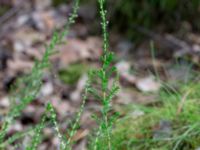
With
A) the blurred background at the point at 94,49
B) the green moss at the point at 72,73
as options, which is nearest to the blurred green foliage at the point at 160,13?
the blurred background at the point at 94,49

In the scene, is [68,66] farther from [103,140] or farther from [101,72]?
[101,72]

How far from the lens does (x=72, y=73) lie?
397 cm

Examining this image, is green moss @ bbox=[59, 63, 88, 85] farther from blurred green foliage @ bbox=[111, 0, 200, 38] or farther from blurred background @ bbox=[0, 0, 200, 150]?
blurred green foliage @ bbox=[111, 0, 200, 38]

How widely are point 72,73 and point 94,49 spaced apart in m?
0.49

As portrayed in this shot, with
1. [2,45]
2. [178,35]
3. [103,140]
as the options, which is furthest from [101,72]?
[2,45]

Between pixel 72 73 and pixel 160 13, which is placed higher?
pixel 160 13

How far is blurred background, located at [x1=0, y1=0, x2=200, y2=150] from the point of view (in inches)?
138

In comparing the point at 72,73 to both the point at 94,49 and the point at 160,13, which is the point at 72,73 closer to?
the point at 94,49

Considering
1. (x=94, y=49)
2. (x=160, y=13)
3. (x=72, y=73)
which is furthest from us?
(x=94, y=49)

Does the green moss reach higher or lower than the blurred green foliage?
lower

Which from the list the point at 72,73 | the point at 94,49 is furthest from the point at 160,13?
the point at 72,73

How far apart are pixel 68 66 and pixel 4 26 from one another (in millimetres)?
1183

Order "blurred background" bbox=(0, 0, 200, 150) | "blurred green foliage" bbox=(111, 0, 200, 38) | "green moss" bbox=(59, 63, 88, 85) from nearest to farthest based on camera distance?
1. "blurred background" bbox=(0, 0, 200, 150)
2. "green moss" bbox=(59, 63, 88, 85)
3. "blurred green foliage" bbox=(111, 0, 200, 38)

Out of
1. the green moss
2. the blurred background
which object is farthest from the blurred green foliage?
the green moss
